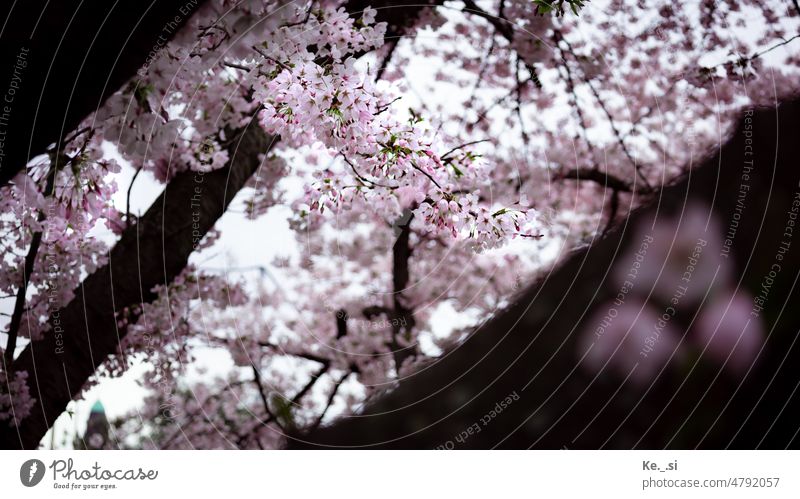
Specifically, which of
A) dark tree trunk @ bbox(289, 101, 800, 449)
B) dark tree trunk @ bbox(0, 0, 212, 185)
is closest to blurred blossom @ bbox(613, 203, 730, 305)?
dark tree trunk @ bbox(289, 101, 800, 449)

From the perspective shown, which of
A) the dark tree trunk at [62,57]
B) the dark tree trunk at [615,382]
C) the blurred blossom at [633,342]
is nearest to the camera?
the dark tree trunk at [62,57]

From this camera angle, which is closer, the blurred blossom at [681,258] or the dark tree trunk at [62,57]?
the dark tree trunk at [62,57]

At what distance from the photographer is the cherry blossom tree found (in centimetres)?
139

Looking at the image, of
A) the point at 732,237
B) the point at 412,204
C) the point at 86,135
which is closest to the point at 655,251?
the point at 732,237

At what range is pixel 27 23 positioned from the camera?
4.04 ft

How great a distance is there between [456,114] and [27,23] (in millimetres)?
1040

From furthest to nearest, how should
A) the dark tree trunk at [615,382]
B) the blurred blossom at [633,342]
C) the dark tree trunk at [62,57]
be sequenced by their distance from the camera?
the blurred blossom at [633,342] → the dark tree trunk at [615,382] → the dark tree trunk at [62,57]

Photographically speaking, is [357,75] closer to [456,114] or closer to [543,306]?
[456,114]

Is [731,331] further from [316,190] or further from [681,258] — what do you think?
[316,190]
